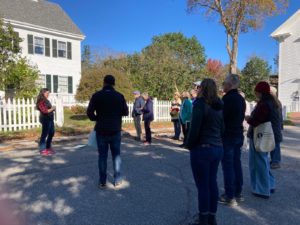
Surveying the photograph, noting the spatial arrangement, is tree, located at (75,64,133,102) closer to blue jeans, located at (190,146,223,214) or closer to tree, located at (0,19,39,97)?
tree, located at (0,19,39,97)

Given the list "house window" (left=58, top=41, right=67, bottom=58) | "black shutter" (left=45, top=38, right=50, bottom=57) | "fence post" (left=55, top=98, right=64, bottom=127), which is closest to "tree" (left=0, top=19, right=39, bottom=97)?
"fence post" (left=55, top=98, right=64, bottom=127)

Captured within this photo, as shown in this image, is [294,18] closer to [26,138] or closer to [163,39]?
[163,39]

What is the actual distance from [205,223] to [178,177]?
2389mm

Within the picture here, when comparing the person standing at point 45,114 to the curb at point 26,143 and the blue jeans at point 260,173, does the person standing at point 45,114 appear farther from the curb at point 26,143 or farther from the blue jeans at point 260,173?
the blue jeans at point 260,173

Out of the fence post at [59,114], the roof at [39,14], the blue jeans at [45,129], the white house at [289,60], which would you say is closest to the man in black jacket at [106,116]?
the blue jeans at [45,129]

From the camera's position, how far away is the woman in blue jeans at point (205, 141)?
12.6ft

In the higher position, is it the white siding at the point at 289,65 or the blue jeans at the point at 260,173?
the white siding at the point at 289,65

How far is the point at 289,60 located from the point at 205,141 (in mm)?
31039

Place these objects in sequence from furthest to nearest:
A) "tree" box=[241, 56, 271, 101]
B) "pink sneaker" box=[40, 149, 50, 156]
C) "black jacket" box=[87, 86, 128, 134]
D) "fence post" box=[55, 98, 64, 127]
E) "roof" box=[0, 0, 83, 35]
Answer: "tree" box=[241, 56, 271, 101]
"roof" box=[0, 0, 83, 35]
"fence post" box=[55, 98, 64, 127]
"pink sneaker" box=[40, 149, 50, 156]
"black jacket" box=[87, 86, 128, 134]

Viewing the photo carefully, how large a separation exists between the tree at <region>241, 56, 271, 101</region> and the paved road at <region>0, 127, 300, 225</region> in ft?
89.9

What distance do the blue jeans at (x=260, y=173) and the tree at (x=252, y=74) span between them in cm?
2976

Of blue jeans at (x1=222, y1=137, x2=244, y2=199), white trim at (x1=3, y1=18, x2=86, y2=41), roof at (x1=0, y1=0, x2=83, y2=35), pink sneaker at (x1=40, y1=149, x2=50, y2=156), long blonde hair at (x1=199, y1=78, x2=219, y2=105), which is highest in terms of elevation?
roof at (x1=0, y1=0, x2=83, y2=35)

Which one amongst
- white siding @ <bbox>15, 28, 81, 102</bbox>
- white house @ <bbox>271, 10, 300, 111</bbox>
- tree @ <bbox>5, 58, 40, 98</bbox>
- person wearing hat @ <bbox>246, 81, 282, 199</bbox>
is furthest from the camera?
white house @ <bbox>271, 10, 300, 111</bbox>

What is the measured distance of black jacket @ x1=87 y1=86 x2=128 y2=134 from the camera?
211 inches
